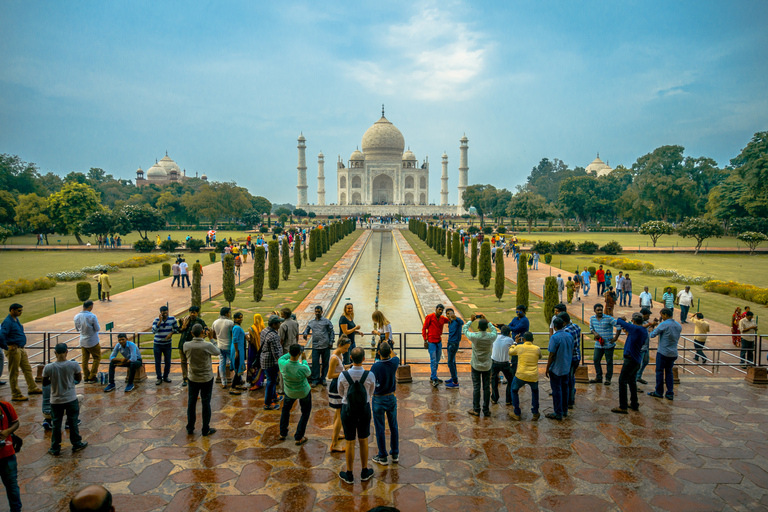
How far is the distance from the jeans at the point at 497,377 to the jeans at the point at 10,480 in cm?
421

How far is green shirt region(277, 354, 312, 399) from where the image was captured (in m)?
4.38

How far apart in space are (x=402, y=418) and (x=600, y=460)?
6.34 ft

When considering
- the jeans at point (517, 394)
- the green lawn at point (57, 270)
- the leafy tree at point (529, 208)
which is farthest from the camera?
the leafy tree at point (529, 208)

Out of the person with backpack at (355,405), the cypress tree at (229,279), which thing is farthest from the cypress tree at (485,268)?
the person with backpack at (355,405)

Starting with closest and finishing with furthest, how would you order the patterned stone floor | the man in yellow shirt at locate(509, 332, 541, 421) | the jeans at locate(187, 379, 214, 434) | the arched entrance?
the patterned stone floor, the jeans at locate(187, 379, 214, 434), the man in yellow shirt at locate(509, 332, 541, 421), the arched entrance

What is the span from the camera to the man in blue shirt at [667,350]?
216 inches

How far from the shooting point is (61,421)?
4.41m

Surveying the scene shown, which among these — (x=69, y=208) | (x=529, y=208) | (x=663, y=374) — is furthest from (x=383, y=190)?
(x=663, y=374)

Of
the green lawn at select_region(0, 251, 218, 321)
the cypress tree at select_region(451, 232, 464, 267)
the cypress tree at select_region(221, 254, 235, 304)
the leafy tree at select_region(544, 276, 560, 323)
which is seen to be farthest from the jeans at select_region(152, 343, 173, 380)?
the cypress tree at select_region(451, 232, 464, 267)

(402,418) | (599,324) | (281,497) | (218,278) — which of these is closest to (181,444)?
(281,497)

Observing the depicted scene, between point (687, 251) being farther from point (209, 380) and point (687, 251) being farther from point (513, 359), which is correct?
point (209, 380)

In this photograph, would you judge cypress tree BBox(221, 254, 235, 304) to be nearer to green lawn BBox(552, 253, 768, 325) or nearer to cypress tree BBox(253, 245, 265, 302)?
cypress tree BBox(253, 245, 265, 302)

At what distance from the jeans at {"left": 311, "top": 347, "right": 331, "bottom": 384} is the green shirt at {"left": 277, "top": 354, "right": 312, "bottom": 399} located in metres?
1.49

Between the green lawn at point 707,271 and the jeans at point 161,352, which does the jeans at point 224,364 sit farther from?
the green lawn at point 707,271
